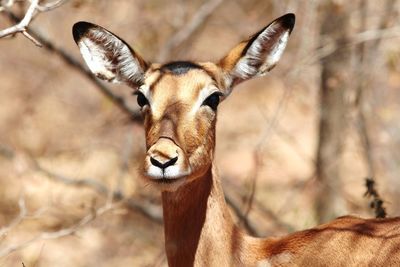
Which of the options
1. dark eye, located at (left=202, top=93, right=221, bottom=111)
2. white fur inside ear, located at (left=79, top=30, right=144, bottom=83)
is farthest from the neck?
white fur inside ear, located at (left=79, top=30, right=144, bottom=83)

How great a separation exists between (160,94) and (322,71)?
508 cm

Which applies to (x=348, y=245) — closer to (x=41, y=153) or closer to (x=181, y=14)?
(x=181, y=14)

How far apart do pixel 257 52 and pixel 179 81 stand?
29.7 inches

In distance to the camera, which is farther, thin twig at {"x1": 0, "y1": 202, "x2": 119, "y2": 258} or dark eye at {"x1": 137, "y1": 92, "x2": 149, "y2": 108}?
thin twig at {"x1": 0, "y1": 202, "x2": 119, "y2": 258}

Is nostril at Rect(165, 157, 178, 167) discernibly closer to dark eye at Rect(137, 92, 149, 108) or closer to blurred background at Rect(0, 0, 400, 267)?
dark eye at Rect(137, 92, 149, 108)

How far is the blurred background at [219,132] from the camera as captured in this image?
1078 centimetres

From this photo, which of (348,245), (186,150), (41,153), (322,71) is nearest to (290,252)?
(348,245)

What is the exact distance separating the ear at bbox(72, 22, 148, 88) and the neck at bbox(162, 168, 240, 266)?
99cm

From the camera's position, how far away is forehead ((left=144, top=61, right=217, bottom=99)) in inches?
256

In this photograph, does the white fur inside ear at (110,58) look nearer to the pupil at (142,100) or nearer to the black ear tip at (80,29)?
the black ear tip at (80,29)

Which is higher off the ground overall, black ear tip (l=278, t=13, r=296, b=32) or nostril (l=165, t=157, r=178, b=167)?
black ear tip (l=278, t=13, r=296, b=32)

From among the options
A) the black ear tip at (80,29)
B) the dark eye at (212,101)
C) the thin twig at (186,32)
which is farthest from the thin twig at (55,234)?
the thin twig at (186,32)

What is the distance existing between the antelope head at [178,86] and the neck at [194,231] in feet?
0.67

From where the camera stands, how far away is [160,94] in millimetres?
6504
